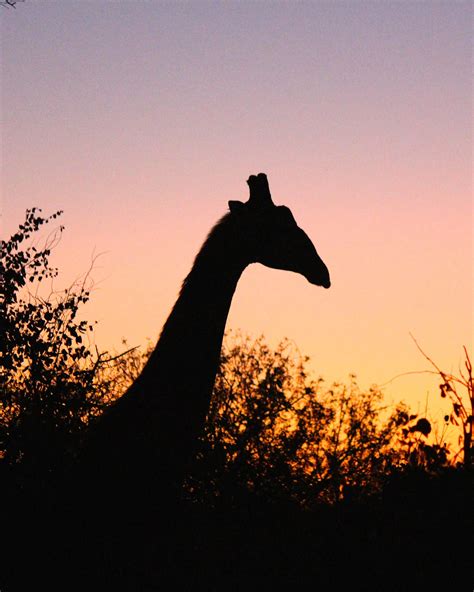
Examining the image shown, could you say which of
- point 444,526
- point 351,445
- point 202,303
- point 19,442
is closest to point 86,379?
point 19,442

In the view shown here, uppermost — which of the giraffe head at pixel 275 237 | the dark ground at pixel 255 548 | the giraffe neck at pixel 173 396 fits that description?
the giraffe head at pixel 275 237

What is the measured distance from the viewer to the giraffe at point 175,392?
548 centimetres

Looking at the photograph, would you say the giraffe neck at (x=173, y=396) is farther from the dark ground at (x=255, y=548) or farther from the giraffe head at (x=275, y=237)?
Answer: the giraffe head at (x=275, y=237)

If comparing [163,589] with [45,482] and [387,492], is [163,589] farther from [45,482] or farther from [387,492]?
[387,492]

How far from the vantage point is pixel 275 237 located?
738 centimetres

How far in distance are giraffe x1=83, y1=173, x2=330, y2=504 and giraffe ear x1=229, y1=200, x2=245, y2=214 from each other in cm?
21

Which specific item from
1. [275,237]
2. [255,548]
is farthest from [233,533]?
[275,237]

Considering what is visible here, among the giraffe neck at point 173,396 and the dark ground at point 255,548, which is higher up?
the giraffe neck at point 173,396

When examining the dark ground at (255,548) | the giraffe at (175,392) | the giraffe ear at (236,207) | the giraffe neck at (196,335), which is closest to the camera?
the dark ground at (255,548)

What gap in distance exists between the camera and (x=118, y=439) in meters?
5.57

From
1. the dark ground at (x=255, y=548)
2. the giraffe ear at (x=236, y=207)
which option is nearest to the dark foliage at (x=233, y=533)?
the dark ground at (x=255, y=548)

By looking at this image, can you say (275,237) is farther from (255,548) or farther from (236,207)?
(255,548)

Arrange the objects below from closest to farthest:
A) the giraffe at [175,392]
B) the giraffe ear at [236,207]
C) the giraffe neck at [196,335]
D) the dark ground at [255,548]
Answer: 1. the dark ground at [255,548]
2. the giraffe at [175,392]
3. the giraffe neck at [196,335]
4. the giraffe ear at [236,207]

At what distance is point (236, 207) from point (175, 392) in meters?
2.27
